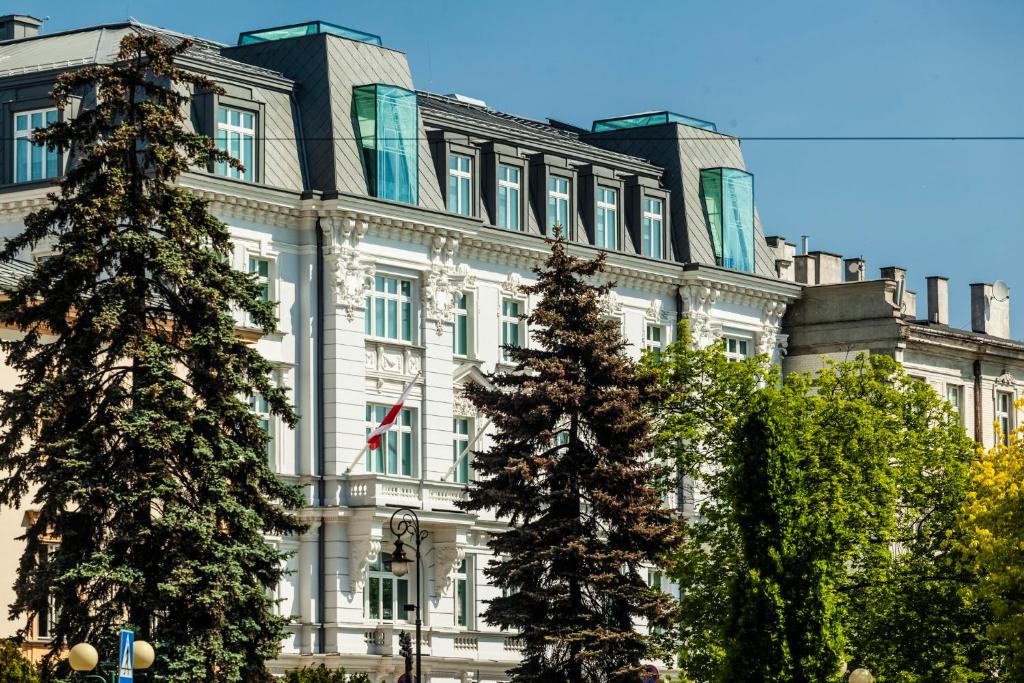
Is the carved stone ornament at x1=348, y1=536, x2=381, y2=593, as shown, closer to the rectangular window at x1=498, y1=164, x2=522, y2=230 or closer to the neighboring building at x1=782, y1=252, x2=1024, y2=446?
the rectangular window at x1=498, y1=164, x2=522, y2=230

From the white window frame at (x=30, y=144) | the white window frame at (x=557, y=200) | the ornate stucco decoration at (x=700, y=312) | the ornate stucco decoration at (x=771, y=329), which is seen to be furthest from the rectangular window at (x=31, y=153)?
the ornate stucco decoration at (x=771, y=329)

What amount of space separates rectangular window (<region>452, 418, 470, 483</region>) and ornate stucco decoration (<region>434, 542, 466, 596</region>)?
228cm

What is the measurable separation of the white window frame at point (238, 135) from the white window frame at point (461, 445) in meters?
9.82

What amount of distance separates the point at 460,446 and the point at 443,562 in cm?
387

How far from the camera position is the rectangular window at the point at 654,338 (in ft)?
272

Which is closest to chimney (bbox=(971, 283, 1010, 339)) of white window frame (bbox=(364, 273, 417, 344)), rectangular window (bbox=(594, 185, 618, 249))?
rectangular window (bbox=(594, 185, 618, 249))

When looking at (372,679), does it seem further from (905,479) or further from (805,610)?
(805,610)

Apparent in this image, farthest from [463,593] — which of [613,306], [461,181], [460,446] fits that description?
[461,181]

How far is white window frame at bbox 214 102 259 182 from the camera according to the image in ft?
232

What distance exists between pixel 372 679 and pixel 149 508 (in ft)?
73.6

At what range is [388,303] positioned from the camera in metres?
74.8

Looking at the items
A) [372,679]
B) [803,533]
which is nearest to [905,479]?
[372,679]

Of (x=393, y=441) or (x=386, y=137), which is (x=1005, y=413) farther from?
(x=386, y=137)

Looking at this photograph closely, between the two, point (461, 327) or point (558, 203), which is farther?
point (558, 203)
